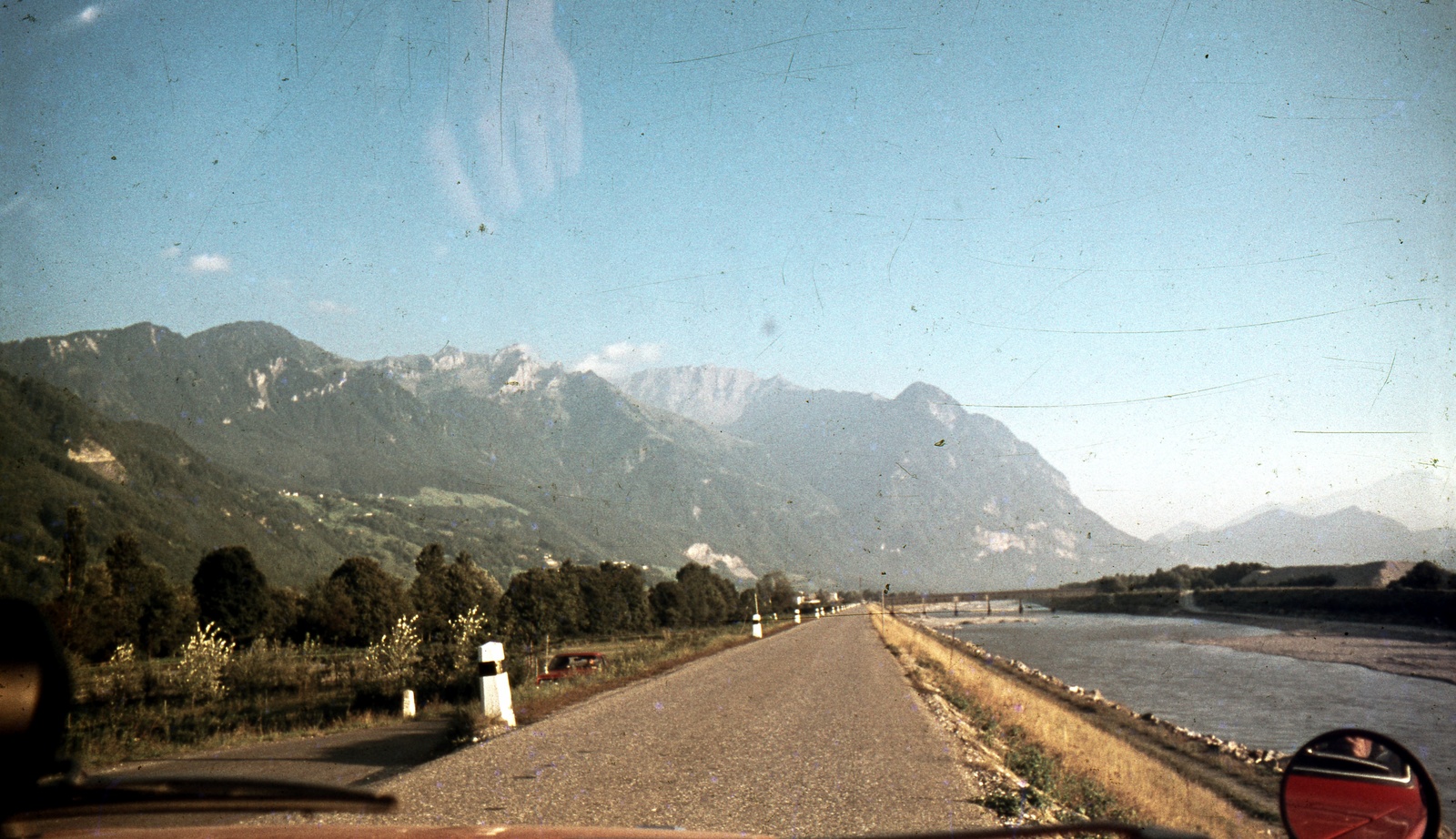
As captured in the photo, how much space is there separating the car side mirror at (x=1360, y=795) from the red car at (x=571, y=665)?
66.3 ft

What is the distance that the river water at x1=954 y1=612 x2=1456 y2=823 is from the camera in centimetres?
2228

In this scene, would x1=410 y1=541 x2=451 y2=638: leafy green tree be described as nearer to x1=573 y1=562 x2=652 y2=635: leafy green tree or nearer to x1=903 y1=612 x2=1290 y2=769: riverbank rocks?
x1=573 y1=562 x2=652 y2=635: leafy green tree

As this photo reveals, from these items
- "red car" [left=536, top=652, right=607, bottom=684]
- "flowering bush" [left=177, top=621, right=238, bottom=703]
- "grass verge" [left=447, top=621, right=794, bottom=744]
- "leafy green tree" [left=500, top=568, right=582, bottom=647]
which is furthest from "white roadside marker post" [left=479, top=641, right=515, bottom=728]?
"leafy green tree" [left=500, top=568, right=582, bottom=647]

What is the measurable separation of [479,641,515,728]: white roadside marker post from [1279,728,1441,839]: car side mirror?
11538 mm

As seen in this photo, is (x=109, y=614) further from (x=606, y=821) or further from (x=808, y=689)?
(x=606, y=821)

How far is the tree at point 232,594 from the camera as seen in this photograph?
7019 centimetres

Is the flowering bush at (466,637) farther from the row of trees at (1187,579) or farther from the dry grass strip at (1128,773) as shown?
the row of trees at (1187,579)

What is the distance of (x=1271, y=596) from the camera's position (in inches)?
3130

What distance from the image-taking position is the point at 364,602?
266 feet

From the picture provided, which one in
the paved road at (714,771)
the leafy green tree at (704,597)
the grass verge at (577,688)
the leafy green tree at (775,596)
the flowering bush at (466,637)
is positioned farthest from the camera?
the leafy green tree at (775,596)

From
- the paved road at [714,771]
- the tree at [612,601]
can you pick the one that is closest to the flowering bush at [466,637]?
the paved road at [714,771]

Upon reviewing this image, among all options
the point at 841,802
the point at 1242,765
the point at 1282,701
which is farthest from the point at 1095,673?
the point at 841,802

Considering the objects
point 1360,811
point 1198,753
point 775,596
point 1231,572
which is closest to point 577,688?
point 1198,753

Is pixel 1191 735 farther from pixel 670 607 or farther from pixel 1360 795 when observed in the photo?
pixel 670 607
